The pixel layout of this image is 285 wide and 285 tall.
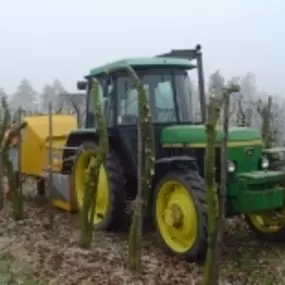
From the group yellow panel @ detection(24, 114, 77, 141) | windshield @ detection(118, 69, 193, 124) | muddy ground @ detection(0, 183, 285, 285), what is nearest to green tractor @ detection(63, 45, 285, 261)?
windshield @ detection(118, 69, 193, 124)

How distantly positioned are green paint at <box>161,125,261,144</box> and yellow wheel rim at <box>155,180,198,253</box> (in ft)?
1.99

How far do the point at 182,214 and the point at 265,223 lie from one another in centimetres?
143

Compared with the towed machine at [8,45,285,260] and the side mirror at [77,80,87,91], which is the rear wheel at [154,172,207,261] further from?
the side mirror at [77,80,87,91]

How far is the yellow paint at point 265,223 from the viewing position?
6699 mm

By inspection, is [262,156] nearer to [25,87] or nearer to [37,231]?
[37,231]

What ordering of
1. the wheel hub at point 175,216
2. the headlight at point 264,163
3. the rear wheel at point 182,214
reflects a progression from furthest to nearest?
1. the headlight at point 264,163
2. the wheel hub at point 175,216
3. the rear wheel at point 182,214

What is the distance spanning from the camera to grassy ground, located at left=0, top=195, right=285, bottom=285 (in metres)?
5.16

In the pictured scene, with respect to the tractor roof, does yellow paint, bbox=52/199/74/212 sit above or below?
below

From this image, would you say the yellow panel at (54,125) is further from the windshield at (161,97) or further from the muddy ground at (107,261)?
the windshield at (161,97)

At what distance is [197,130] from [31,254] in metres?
2.31

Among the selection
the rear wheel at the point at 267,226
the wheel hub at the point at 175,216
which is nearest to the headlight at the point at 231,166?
the wheel hub at the point at 175,216

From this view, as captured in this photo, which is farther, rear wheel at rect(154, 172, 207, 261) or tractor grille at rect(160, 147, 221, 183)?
tractor grille at rect(160, 147, 221, 183)

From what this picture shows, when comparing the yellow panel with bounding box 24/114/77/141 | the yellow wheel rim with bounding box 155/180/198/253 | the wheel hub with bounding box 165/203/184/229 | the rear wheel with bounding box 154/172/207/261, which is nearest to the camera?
the rear wheel with bounding box 154/172/207/261

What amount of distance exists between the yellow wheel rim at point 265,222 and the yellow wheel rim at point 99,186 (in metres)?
1.91
